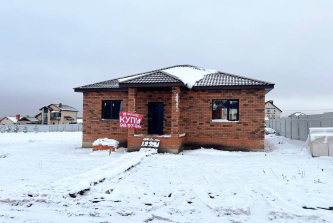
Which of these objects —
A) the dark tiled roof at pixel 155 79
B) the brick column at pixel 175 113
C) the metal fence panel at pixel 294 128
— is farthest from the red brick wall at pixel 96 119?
the metal fence panel at pixel 294 128

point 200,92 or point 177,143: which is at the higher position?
point 200,92

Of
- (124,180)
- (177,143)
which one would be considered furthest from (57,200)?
(177,143)

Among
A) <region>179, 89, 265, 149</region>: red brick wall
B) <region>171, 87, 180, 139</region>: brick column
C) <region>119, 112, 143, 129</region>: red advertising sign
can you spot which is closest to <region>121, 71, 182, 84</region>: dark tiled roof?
<region>171, 87, 180, 139</region>: brick column

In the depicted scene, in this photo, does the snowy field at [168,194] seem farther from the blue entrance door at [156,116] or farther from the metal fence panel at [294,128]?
the metal fence panel at [294,128]

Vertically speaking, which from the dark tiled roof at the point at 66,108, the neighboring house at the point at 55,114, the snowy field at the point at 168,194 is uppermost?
the dark tiled roof at the point at 66,108

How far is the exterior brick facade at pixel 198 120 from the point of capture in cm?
1080

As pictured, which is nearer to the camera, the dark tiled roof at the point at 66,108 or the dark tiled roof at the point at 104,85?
the dark tiled roof at the point at 104,85

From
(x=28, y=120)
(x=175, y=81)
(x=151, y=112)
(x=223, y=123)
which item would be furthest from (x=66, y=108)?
(x=223, y=123)

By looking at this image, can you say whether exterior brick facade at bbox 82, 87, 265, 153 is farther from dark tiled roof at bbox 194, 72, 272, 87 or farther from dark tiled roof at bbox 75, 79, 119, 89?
dark tiled roof at bbox 75, 79, 119, 89

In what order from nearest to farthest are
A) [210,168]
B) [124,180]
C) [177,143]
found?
[124,180]
[210,168]
[177,143]

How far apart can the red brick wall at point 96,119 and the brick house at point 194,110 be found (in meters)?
0.18

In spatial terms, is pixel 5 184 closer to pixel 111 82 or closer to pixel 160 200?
pixel 160 200

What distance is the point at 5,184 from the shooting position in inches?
211

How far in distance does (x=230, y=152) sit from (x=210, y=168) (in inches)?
147
